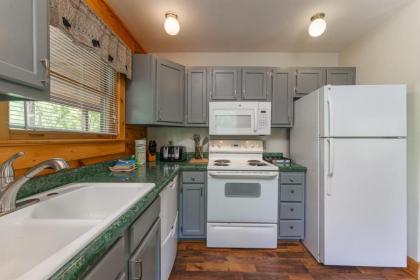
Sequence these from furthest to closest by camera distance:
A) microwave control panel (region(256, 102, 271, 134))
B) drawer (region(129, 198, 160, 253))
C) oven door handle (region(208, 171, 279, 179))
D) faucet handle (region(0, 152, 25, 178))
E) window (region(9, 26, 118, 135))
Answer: microwave control panel (region(256, 102, 271, 134)), oven door handle (region(208, 171, 279, 179)), window (region(9, 26, 118, 135)), drawer (region(129, 198, 160, 253)), faucet handle (region(0, 152, 25, 178))

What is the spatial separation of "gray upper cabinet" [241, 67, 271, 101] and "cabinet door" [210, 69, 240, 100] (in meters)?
0.10

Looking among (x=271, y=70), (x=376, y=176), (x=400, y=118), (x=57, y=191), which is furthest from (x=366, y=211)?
(x=57, y=191)

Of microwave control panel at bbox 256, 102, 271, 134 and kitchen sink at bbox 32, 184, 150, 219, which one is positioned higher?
microwave control panel at bbox 256, 102, 271, 134

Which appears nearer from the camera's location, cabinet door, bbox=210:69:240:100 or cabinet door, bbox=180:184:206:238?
cabinet door, bbox=180:184:206:238

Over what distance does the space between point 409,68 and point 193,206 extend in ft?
8.00

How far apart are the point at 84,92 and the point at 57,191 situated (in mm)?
824

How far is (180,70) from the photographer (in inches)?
103

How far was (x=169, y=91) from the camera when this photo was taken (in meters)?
2.53

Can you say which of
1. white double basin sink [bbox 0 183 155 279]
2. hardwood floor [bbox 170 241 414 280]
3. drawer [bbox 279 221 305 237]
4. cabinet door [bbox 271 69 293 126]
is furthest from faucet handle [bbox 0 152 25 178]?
cabinet door [bbox 271 69 293 126]

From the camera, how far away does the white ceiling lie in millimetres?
1894

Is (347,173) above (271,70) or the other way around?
the other way around

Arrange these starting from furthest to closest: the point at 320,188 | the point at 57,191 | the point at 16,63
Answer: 1. the point at 320,188
2. the point at 57,191
3. the point at 16,63

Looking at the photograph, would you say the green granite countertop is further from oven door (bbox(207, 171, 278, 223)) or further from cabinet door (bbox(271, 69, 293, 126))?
cabinet door (bbox(271, 69, 293, 126))

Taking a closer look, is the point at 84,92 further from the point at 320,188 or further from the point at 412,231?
the point at 412,231
